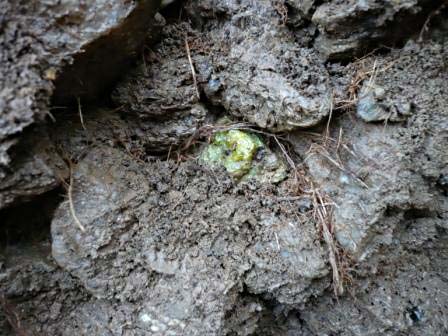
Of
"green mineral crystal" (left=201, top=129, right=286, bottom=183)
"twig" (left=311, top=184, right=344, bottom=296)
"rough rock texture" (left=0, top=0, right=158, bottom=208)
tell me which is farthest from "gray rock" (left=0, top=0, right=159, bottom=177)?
"twig" (left=311, top=184, right=344, bottom=296)

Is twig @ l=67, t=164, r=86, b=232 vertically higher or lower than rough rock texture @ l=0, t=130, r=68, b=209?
lower

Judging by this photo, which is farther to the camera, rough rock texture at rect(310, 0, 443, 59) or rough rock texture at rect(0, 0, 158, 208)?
rough rock texture at rect(310, 0, 443, 59)

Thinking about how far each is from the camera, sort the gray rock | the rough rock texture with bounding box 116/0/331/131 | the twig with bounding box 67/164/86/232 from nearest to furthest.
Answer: the gray rock
the twig with bounding box 67/164/86/232
the rough rock texture with bounding box 116/0/331/131

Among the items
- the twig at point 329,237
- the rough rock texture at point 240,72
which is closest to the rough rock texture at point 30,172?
the rough rock texture at point 240,72

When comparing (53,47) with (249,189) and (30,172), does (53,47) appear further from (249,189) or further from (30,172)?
(249,189)

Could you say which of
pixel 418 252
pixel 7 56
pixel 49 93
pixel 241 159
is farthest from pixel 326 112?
pixel 7 56

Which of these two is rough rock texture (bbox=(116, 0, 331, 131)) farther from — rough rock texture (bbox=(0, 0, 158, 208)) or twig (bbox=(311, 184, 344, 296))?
twig (bbox=(311, 184, 344, 296))

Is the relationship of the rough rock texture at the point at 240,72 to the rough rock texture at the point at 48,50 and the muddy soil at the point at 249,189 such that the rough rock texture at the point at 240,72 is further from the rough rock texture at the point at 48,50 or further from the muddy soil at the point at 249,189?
the rough rock texture at the point at 48,50
